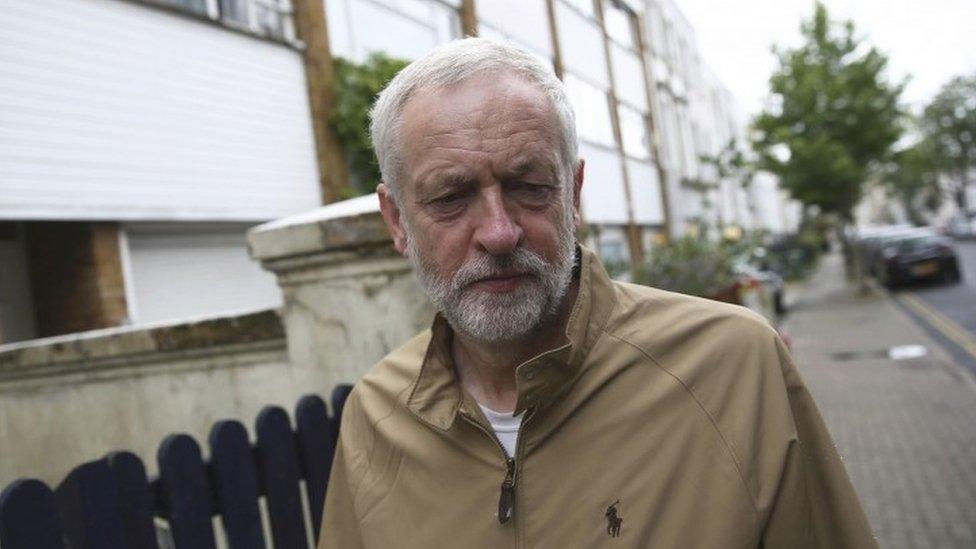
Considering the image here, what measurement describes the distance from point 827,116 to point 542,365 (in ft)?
76.0

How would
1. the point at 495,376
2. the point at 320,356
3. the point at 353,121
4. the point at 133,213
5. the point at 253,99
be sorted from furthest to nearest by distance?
the point at 353,121
the point at 253,99
the point at 133,213
the point at 320,356
the point at 495,376

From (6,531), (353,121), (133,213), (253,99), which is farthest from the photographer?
(353,121)

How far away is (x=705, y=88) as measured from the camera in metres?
36.5

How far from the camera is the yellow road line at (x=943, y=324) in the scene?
1074 centimetres

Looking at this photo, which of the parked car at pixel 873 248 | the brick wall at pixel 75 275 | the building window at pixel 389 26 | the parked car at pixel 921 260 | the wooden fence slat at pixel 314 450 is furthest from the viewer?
the parked car at pixel 873 248

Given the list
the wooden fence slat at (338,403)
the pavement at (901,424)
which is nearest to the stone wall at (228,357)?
the wooden fence slat at (338,403)

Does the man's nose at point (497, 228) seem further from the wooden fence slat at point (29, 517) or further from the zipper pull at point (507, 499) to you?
the wooden fence slat at point (29, 517)

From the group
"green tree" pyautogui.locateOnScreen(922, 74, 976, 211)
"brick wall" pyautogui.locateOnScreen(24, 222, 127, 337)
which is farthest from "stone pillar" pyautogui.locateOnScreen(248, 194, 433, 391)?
"green tree" pyautogui.locateOnScreen(922, 74, 976, 211)

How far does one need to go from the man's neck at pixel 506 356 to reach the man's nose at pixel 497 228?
227mm

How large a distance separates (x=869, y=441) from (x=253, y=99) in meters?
7.12

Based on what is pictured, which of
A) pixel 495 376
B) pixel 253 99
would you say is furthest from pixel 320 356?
pixel 253 99

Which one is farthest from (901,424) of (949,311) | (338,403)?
(949,311)

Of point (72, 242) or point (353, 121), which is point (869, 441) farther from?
point (72, 242)

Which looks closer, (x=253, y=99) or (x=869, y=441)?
(x=869, y=441)
